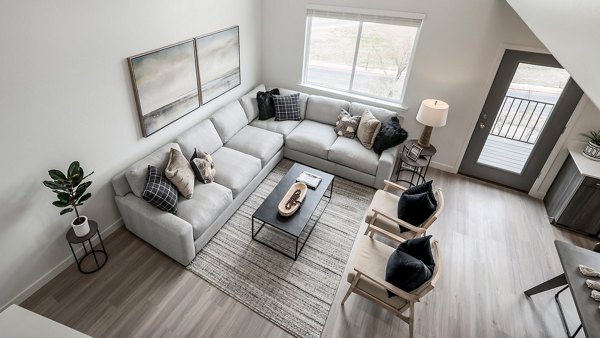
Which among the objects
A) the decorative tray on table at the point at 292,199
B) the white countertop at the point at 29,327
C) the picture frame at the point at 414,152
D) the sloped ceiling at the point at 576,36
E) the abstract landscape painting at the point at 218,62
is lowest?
the decorative tray on table at the point at 292,199

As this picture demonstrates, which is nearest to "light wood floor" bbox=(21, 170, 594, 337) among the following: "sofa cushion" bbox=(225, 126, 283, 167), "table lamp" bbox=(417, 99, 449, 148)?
"table lamp" bbox=(417, 99, 449, 148)

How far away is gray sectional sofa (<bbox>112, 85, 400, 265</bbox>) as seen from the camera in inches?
123

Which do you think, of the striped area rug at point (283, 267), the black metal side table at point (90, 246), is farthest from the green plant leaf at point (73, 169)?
the striped area rug at point (283, 267)

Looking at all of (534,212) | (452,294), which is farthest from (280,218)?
(534,212)

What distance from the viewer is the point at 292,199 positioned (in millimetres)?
3424

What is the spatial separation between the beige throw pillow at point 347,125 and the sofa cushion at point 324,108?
7.0 inches

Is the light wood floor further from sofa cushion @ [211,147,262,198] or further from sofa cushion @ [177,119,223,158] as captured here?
sofa cushion @ [177,119,223,158]

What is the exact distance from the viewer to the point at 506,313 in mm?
2906

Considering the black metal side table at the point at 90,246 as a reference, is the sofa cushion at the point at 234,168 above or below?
above

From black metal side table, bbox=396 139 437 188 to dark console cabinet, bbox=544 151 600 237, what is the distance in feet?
5.33

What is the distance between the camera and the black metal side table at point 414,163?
4.20 m

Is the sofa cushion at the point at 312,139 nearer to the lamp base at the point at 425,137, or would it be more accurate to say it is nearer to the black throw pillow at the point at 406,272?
the lamp base at the point at 425,137

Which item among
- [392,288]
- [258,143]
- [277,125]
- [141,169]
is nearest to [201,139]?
[258,143]

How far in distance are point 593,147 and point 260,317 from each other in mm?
4436
